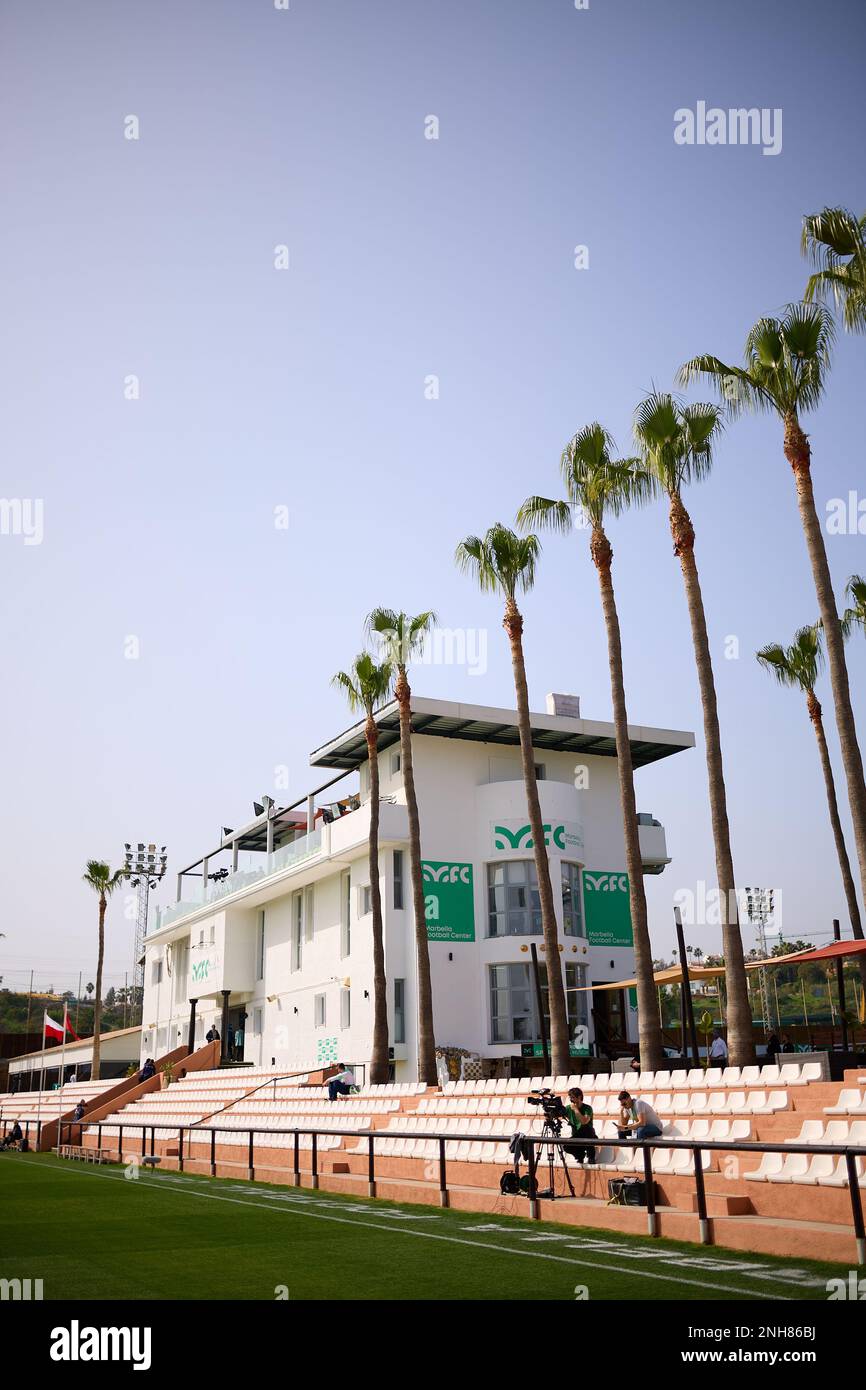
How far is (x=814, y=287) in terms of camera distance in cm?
1809

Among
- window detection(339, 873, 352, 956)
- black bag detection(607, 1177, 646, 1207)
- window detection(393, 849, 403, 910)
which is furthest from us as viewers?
window detection(339, 873, 352, 956)

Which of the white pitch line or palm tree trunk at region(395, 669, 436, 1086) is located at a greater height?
palm tree trunk at region(395, 669, 436, 1086)

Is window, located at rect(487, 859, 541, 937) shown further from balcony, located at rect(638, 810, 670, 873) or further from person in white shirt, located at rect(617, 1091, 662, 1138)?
person in white shirt, located at rect(617, 1091, 662, 1138)

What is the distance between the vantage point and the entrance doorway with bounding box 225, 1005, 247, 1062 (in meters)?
47.7

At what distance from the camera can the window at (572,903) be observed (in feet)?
121

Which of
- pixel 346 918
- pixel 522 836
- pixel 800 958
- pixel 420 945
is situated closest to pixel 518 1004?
pixel 522 836

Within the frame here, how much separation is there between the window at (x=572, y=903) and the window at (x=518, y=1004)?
3.91ft

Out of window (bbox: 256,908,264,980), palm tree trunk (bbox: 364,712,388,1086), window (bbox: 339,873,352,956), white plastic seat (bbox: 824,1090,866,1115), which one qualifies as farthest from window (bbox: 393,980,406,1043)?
white plastic seat (bbox: 824,1090,866,1115)

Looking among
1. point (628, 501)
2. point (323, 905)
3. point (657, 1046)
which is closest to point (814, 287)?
point (628, 501)

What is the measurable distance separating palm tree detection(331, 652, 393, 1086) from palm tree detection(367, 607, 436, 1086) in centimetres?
87

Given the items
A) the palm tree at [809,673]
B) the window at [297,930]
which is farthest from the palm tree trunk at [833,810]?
the window at [297,930]

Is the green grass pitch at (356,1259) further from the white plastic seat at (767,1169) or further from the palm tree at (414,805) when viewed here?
the palm tree at (414,805)
